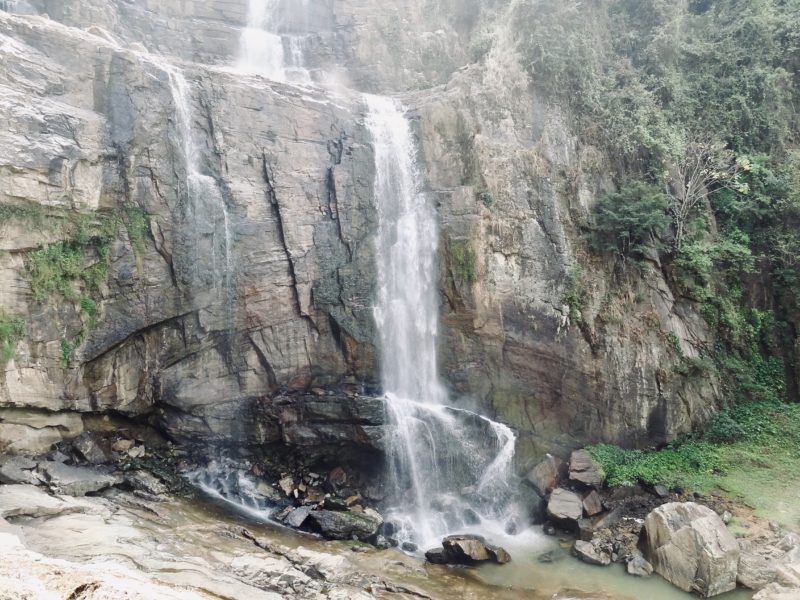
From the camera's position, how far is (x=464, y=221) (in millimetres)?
16562

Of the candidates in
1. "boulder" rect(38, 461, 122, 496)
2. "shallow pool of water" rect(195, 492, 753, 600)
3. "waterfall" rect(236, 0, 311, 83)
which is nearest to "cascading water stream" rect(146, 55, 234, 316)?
"boulder" rect(38, 461, 122, 496)

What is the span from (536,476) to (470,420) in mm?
2347

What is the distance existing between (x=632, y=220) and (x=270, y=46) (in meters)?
17.0

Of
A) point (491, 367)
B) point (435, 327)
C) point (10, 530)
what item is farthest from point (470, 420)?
point (10, 530)

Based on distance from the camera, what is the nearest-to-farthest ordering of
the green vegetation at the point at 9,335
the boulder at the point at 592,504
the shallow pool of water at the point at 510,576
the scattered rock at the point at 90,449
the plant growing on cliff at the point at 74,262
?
the shallow pool of water at the point at 510,576 → the green vegetation at the point at 9,335 → the plant growing on cliff at the point at 74,262 → the scattered rock at the point at 90,449 → the boulder at the point at 592,504

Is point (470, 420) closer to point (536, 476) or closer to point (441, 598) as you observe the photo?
point (536, 476)

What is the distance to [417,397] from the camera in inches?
632

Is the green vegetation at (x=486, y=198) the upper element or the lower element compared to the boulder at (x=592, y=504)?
upper

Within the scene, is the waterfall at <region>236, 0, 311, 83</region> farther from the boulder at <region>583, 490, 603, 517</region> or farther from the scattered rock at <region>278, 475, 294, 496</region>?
the boulder at <region>583, 490, 603, 517</region>

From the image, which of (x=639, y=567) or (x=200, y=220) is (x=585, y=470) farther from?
(x=200, y=220)

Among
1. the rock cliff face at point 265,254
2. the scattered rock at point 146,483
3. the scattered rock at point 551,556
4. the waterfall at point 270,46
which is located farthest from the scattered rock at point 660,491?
the waterfall at point 270,46

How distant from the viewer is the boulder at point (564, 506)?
43.8ft

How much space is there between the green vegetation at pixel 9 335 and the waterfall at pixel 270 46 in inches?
563

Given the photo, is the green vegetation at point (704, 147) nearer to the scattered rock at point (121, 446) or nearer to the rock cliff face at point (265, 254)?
the rock cliff face at point (265, 254)
